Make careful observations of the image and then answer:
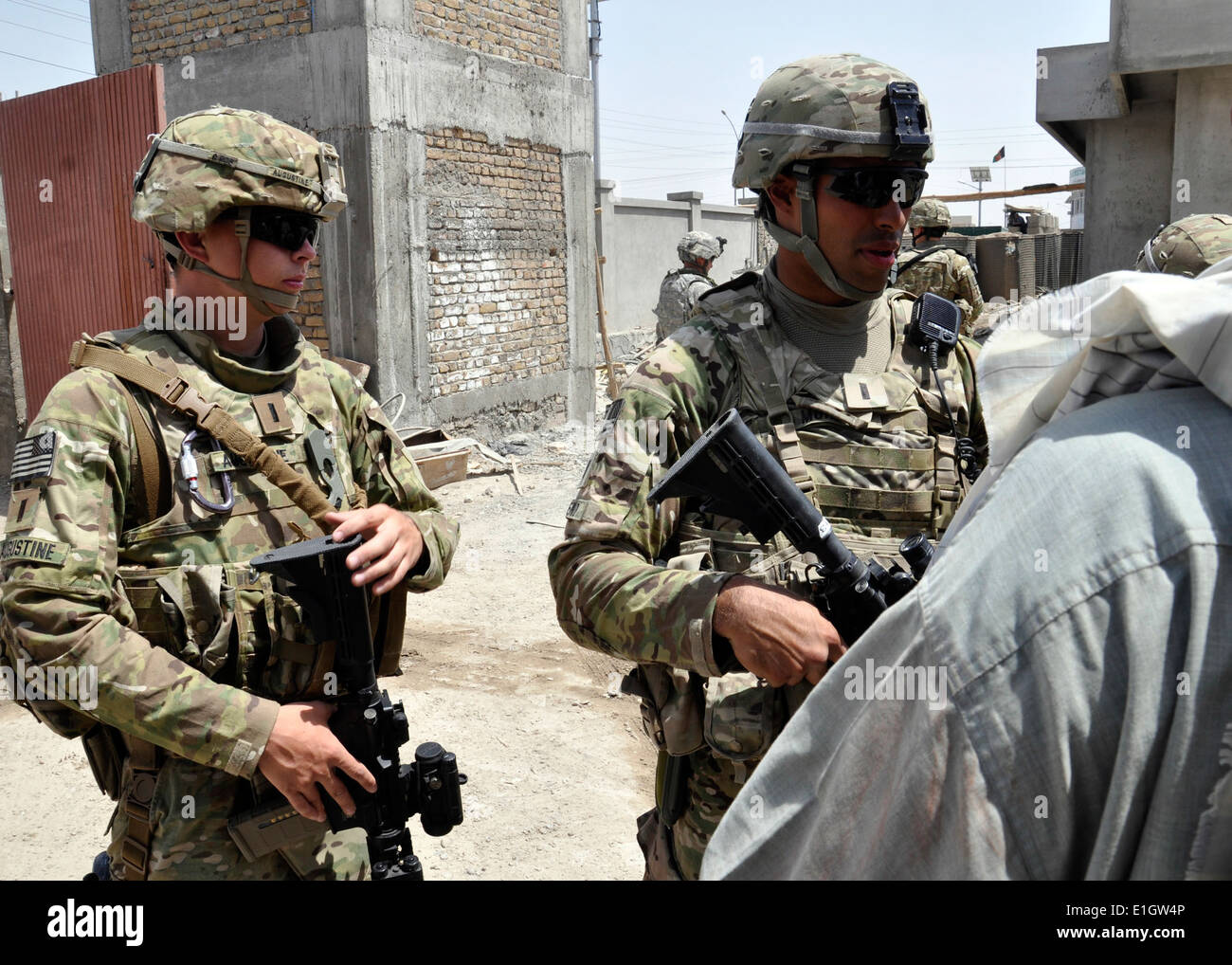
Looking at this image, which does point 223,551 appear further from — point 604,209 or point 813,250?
point 604,209

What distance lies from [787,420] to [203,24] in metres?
8.17

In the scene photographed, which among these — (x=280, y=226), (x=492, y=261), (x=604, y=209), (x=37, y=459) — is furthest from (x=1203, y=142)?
(x=37, y=459)

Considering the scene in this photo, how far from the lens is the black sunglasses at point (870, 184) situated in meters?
2.00

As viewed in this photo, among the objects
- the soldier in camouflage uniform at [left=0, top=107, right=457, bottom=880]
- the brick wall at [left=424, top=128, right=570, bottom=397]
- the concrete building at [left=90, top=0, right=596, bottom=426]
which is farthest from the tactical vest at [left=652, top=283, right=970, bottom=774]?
the brick wall at [left=424, top=128, right=570, bottom=397]

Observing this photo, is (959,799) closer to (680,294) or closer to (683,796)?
(683,796)

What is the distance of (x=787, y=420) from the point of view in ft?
6.56

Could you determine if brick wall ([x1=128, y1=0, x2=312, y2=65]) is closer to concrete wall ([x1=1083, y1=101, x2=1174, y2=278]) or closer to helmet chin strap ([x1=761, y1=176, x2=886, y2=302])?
helmet chin strap ([x1=761, y1=176, x2=886, y2=302])

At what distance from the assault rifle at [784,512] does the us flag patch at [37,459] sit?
1.13 metres

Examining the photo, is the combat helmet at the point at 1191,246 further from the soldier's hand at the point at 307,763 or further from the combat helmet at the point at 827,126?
the soldier's hand at the point at 307,763

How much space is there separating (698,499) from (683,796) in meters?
0.60

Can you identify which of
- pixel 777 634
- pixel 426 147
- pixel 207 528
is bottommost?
pixel 777 634

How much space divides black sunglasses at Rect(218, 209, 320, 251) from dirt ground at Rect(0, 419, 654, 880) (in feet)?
5.40

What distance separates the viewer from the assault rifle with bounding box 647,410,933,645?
65.7 inches

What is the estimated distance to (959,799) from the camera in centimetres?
78
